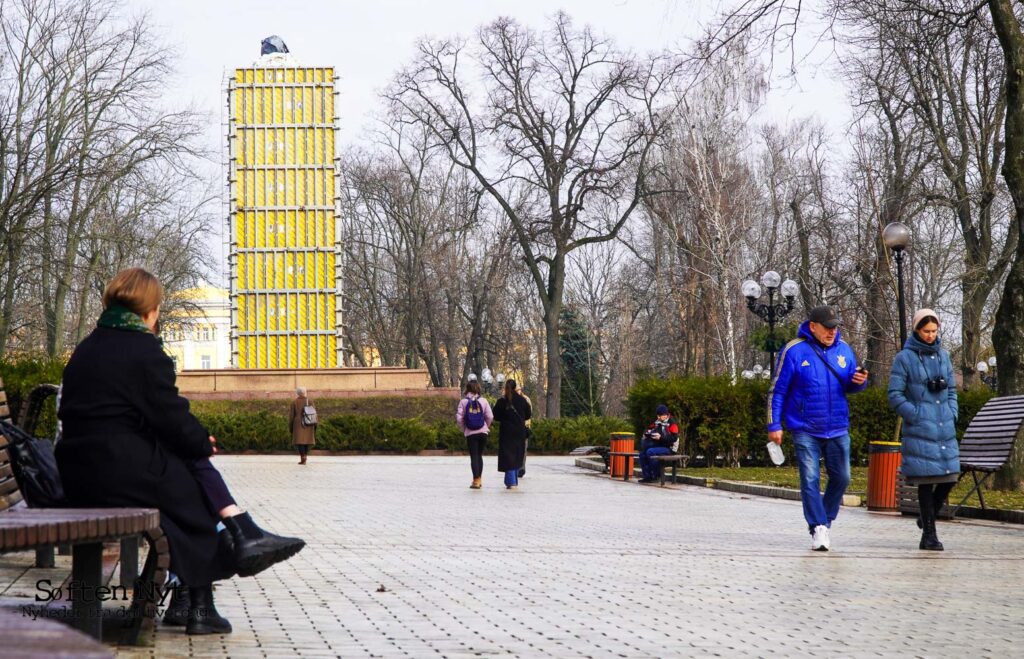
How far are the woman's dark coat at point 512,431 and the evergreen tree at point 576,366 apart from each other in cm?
4369

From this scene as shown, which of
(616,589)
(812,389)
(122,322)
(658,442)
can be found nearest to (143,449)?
(122,322)

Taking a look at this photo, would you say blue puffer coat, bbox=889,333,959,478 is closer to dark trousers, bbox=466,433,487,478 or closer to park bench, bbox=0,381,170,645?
park bench, bbox=0,381,170,645

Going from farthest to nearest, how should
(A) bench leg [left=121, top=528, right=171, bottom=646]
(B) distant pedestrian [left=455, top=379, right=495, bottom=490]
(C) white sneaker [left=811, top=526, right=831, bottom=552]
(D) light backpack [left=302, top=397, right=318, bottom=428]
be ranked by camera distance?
1. (D) light backpack [left=302, top=397, right=318, bottom=428]
2. (B) distant pedestrian [left=455, top=379, right=495, bottom=490]
3. (C) white sneaker [left=811, top=526, right=831, bottom=552]
4. (A) bench leg [left=121, top=528, right=171, bottom=646]

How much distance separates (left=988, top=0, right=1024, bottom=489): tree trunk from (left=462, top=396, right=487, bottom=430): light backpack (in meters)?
8.11

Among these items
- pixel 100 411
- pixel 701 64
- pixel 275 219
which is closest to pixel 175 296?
pixel 275 219

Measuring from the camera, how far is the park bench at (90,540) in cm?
474

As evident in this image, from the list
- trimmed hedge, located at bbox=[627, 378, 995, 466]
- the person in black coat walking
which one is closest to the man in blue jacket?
the person in black coat walking

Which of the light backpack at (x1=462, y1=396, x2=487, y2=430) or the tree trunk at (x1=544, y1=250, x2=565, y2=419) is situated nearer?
the light backpack at (x1=462, y1=396, x2=487, y2=430)

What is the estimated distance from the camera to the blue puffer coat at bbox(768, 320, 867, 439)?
11445 millimetres

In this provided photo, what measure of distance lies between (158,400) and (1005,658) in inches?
142

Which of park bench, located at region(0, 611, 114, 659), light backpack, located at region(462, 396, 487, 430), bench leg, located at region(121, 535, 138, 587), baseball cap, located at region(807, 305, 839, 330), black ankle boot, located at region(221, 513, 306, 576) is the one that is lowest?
bench leg, located at region(121, 535, 138, 587)

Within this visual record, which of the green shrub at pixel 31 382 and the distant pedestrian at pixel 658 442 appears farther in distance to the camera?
the distant pedestrian at pixel 658 442

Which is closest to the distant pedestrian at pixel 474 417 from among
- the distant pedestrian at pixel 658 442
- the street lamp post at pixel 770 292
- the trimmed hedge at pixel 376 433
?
the distant pedestrian at pixel 658 442

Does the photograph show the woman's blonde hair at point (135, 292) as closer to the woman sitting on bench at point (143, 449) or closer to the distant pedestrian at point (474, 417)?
the woman sitting on bench at point (143, 449)
